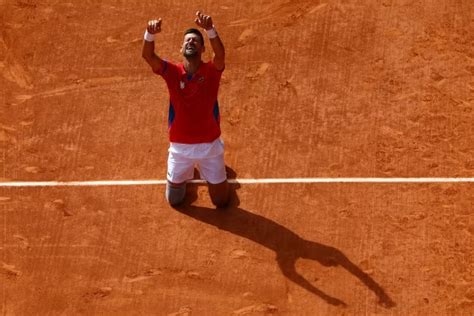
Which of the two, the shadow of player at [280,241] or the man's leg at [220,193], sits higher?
the man's leg at [220,193]

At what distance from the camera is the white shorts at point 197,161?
12297mm

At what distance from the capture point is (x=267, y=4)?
1551 centimetres

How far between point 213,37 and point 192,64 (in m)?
0.43

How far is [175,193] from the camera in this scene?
13.1 meters

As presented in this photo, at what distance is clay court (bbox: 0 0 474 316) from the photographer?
12352 mm

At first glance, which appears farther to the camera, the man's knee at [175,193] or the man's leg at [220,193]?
the man's knee at [175,193]

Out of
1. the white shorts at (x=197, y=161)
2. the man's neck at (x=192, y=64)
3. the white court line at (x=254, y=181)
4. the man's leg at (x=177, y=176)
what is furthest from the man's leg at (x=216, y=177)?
the man's neck at (x=192, y=64)

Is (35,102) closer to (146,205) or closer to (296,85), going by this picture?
(146,205)

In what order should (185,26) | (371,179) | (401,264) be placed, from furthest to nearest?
(185,26) < (371,179) < (401,264)

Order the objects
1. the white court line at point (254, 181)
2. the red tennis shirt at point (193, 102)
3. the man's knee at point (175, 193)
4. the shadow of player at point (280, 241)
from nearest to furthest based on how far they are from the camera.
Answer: the red tennis shirt at point (193, 102)
the shadow of player at point (280, 241)
the man's knee at point (175, 193)
the white court line at point (254, 181)

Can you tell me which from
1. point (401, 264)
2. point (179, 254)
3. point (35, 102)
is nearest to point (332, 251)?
point (401, 264)

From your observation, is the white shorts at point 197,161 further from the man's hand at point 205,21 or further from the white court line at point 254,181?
the man's hand at point 205,21

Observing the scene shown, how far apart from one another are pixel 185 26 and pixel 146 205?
3.41 m

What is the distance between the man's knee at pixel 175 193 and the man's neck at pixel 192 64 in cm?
181
